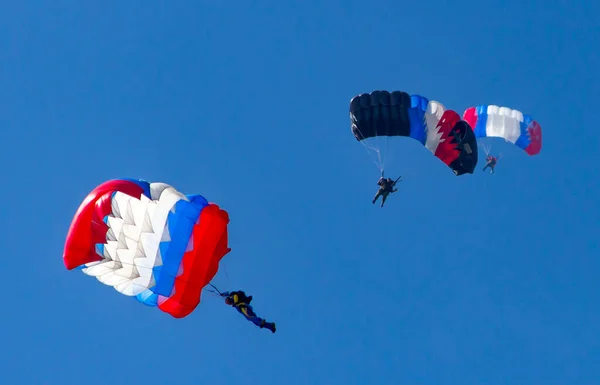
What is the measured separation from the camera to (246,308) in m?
25.6

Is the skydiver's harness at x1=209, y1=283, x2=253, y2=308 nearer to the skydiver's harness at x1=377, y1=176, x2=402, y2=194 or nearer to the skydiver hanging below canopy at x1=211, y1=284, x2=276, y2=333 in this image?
the skydiver hanging below canopy at x1=211, y1=284, x2=276, y2=333

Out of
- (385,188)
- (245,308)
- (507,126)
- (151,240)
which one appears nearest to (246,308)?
(245,308)

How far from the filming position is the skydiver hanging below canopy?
25.6m

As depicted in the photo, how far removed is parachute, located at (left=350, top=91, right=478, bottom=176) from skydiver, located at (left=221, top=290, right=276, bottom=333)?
8.93 meters

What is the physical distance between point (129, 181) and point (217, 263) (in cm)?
355

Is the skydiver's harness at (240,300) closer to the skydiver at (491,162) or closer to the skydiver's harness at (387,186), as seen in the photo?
the skydiver's harness at (387,186)

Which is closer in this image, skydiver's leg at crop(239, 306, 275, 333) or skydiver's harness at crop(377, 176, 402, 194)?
skydiver's leg at crop(239, 306, 275, 333)

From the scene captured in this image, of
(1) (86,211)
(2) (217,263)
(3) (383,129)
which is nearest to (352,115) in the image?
(3) (383,129)

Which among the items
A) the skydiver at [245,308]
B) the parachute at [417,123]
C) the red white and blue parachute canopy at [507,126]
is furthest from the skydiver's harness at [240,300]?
the red white and blue parachute canopy at [507,126]

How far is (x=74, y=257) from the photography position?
2595 cm

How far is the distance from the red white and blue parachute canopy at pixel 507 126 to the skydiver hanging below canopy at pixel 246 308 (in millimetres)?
16356

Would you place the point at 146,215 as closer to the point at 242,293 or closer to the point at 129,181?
the point at 129,181

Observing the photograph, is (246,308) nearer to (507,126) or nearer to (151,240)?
(151,240)

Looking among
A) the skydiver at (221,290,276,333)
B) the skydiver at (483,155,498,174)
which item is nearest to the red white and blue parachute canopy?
the skydiver at (483,155,498,174)
